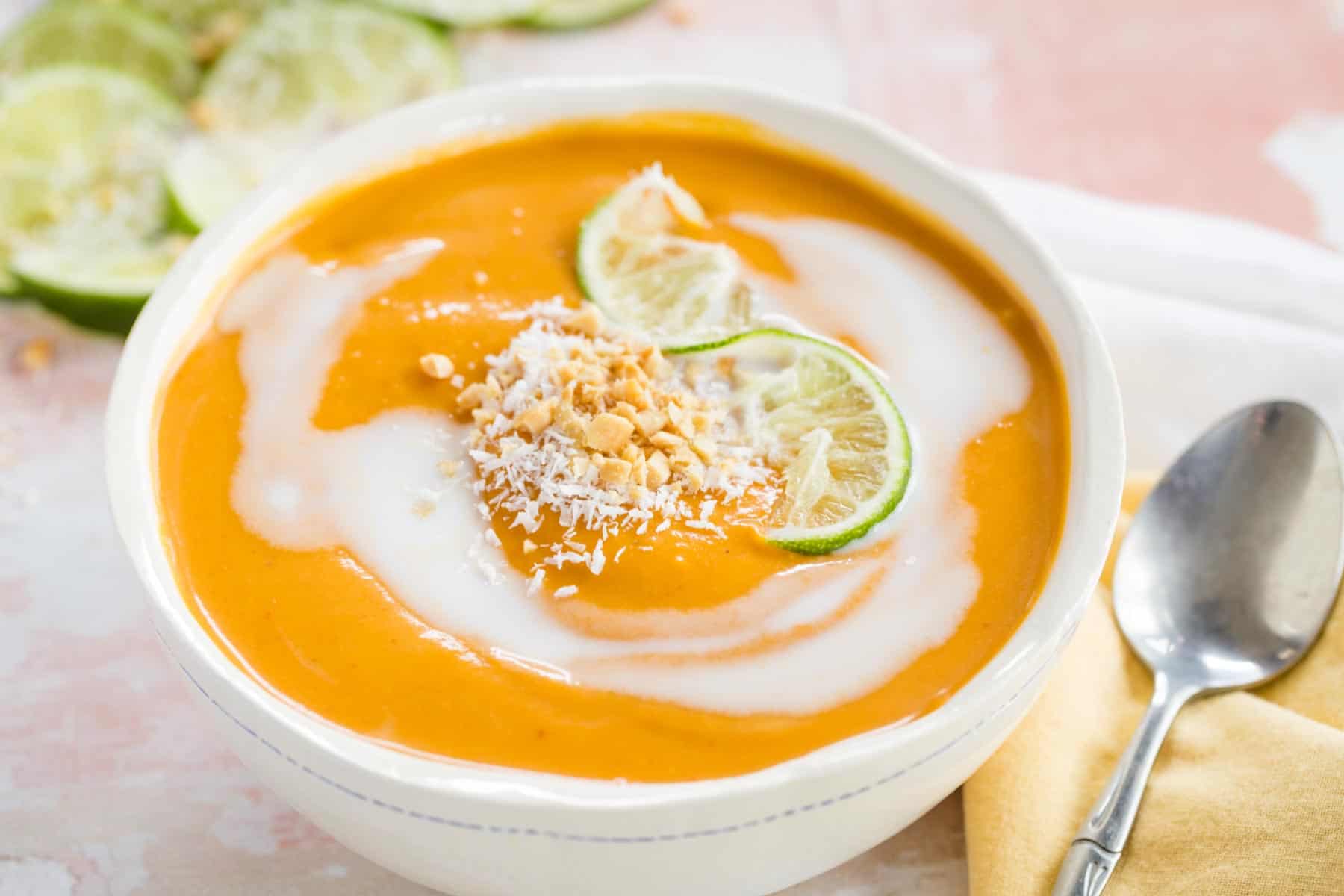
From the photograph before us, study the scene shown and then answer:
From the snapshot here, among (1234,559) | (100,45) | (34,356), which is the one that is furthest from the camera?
(100,45)

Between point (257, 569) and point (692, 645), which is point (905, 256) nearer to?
point (692, 645)

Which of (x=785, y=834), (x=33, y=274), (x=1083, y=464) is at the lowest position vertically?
(x=33, y=274)

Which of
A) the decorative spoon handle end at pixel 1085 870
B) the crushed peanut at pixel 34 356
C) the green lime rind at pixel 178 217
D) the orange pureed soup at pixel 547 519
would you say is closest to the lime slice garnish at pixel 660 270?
the orange pureed soup at pixel 547 519

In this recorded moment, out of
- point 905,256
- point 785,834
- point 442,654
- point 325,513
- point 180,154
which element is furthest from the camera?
point 180,154

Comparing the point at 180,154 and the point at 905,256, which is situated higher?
the point at 905,256

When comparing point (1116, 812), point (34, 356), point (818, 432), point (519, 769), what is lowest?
point (34, 356)

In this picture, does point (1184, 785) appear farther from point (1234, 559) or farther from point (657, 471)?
point (657, 471)

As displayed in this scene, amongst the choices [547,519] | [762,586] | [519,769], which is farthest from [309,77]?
[519,769]

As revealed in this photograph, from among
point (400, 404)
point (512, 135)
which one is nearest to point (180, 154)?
point (512, 135)
